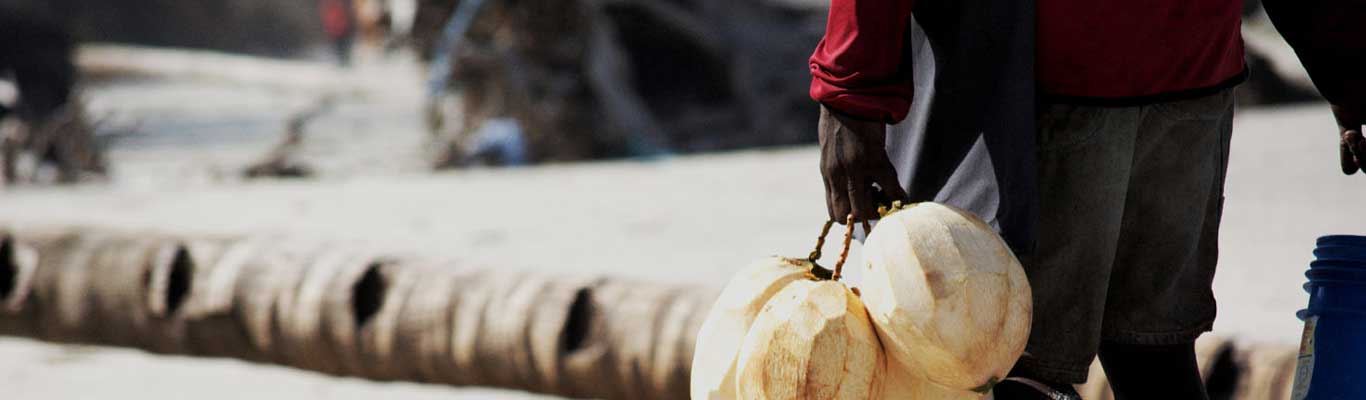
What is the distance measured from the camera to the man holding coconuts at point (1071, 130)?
1.84m

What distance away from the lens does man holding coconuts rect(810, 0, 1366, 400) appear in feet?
6.05

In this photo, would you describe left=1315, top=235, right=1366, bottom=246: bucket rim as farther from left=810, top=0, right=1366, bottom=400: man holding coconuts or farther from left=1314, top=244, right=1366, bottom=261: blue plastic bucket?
left=810, top=0, right=1366, bottom=400: man holding coconuts

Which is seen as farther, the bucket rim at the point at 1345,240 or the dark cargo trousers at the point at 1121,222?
the bucket rim at the point at 1345,240

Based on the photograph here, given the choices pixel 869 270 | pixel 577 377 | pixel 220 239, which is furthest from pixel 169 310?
pixel 869 270

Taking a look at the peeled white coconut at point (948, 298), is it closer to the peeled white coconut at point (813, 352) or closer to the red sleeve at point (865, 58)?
the peeled white coconut at point (813, 352)

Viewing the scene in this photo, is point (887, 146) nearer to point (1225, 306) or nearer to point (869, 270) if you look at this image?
point (869, 270)

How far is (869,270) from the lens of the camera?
1788mm

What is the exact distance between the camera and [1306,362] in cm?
207

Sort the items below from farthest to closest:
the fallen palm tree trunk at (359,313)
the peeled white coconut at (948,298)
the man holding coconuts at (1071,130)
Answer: the fallen palm tree trunk at (359,313) → the man holding coconuts at (1071,130) → the peeled white coconut at (948,298)

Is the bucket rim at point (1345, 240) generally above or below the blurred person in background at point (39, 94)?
above

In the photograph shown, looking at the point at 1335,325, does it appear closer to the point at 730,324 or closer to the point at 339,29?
the point at 730,324

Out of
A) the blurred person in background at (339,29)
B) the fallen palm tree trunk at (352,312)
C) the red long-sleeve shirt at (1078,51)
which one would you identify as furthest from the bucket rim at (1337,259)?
the blurred person in background at (339,29)

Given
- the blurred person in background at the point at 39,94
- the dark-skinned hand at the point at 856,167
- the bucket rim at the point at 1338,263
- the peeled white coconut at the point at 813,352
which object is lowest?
the blurred person in background at the point at 39,94

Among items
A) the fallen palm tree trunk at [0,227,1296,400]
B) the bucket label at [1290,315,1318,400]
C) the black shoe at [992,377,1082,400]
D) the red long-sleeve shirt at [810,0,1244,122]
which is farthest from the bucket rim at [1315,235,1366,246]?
the fallen palm tree trunk at [0,227,1296,400]
